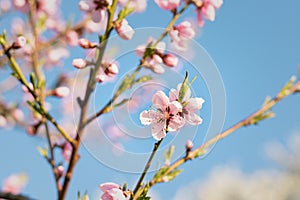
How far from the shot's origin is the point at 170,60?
162 centimetres

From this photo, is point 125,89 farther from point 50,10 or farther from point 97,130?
point 50,10

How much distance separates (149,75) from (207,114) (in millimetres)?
439

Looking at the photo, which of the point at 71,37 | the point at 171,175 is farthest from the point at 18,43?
the point at 71,37

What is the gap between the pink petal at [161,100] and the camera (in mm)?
993

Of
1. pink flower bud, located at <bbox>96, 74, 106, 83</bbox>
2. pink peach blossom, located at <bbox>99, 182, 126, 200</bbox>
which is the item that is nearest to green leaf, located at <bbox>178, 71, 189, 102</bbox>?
pink peach blossom, located at <bbox>99, 182, 126, 200</bbox>

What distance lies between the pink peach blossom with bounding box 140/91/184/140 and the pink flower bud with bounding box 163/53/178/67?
1.95 ft

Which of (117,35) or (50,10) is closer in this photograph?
(117,35)

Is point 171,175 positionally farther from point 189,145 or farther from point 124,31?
point 124,31

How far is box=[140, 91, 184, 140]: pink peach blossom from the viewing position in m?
0.98

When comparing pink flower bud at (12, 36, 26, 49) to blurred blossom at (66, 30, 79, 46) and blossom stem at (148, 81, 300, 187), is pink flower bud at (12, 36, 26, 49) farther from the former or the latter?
blurred blossom at (66, 30, 79, 46)

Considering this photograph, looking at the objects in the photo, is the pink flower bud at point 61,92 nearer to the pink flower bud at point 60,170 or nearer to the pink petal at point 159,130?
the pink flower bud at point 60,170

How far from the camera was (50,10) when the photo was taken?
2.61 m

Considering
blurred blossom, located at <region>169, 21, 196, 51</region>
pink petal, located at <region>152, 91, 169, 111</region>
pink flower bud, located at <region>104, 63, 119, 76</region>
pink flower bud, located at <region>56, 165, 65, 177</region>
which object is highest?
blurred blossom, located at <region>169, 21, 196, 51</region>

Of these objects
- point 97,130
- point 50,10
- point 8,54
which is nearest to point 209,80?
point 97,130
